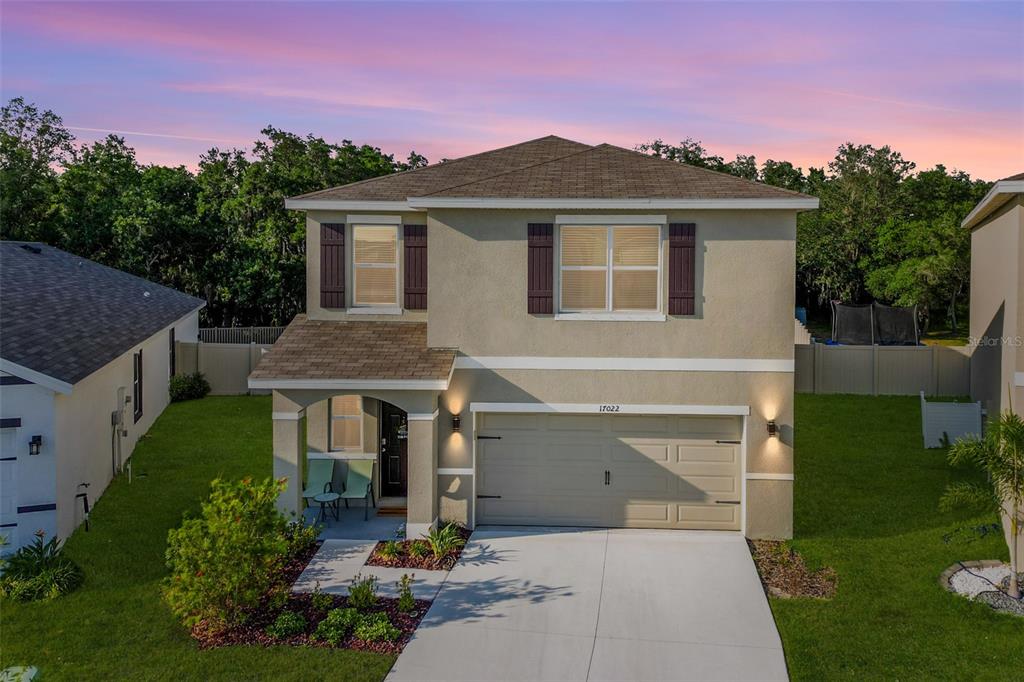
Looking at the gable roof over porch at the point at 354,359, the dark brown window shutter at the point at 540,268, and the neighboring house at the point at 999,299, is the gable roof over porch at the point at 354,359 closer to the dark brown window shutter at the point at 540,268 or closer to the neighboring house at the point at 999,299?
the dark brown window shutter at the point at 540,268

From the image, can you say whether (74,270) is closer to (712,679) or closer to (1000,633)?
(712,679)

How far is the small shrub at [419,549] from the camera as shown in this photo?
12.0 m

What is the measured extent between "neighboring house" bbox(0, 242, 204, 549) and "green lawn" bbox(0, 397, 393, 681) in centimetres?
78

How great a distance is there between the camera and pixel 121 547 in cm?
1226

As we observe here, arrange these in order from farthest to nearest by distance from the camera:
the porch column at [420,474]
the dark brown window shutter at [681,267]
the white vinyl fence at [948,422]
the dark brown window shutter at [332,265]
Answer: the white vinyl fence at [948,422] < the dark brown window shutter at [332,265] < the dark brown window shutter at [681,267] < the porch column at [420,474]

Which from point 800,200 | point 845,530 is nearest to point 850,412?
point 845,530

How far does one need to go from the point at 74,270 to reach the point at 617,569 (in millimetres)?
18527

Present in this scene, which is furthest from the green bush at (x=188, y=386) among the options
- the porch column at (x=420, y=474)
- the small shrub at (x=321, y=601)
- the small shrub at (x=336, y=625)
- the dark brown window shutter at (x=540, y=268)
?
the small shrub at (x=336, y=625)

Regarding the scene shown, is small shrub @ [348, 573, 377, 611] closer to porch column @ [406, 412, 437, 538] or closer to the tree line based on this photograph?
porch column @ [406, 412, 437, 538]

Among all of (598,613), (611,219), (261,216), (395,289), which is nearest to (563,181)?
(611,219)

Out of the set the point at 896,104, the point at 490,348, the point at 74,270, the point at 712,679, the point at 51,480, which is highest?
the point at 896,104

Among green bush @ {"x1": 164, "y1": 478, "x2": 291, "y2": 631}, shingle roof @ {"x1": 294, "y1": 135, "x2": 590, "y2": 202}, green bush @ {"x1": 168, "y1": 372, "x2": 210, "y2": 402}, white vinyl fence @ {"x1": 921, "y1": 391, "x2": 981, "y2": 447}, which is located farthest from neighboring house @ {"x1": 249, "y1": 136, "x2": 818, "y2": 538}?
green bush @ {"x1": 168, "y1": 372, "x2": 210, "y2": 402}

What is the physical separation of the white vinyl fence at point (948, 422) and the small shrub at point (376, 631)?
1423cm

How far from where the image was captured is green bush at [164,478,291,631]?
30.2 feet
